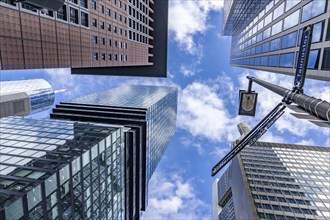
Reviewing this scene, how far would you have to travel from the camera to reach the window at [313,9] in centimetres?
2338

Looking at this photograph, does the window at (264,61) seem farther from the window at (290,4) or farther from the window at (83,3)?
the window at (83,3)

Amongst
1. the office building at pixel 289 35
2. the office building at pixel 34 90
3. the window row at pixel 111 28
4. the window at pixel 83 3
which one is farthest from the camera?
the office building at pixel 34 90

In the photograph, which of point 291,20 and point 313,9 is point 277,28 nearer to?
point 291,20

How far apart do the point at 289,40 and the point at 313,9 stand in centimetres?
743

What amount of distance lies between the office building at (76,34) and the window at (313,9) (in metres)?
27.9

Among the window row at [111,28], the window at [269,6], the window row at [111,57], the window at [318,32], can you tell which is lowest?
the window row at [111,57]

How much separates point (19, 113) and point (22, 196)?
1441 centimetres

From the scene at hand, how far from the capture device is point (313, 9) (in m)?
25.4

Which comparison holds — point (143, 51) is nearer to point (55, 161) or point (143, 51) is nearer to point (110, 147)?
point (110, 147)

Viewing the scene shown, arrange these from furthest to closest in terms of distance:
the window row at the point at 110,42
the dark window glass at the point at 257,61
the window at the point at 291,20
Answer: the dark window glass at the point at 257,61, the window row at the point at 110,42, the window at the point at 291,20

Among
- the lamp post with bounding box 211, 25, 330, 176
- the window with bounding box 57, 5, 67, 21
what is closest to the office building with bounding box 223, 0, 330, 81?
the lamp post with bounding box 211, 25, 330, 176

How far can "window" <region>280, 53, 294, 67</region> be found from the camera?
3023 centimetres

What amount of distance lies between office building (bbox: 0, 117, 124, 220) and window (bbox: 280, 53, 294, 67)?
27.5 metres

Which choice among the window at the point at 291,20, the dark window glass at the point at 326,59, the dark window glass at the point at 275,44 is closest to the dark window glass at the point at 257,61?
the dark window glass at the point at 275,44
